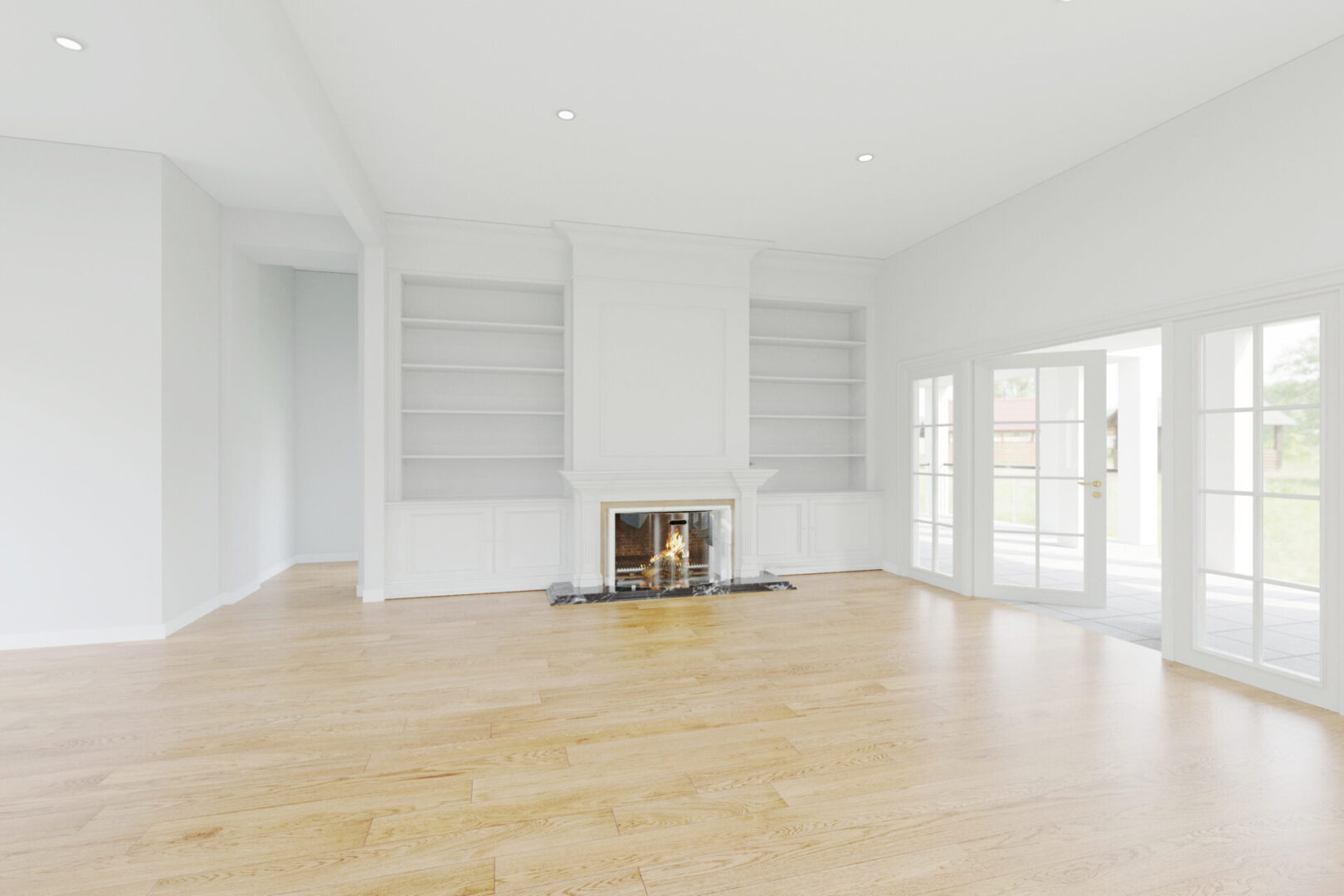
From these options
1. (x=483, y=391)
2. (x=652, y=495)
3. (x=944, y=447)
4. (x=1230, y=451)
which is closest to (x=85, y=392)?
(x=483, y=391)

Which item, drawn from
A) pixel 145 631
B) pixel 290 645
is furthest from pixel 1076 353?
pixel 145 631

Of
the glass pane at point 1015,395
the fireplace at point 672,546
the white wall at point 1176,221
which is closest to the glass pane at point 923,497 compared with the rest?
the glass pane at point 1015,395

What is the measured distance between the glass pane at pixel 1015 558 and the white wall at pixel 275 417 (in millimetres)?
5936

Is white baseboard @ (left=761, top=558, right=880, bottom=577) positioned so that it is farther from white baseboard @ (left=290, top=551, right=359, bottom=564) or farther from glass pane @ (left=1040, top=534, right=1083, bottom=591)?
white baseboard @ (left=290, top=551, right=359, bottom=564)

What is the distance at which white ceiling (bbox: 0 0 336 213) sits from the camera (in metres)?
2.57

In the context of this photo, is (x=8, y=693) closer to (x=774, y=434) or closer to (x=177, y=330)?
(x=177, y=330)

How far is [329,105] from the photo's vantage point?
317 cm

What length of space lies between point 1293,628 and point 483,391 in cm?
526

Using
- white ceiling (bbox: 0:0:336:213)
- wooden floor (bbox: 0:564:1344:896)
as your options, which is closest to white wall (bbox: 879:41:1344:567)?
wooden floor (bbox: 0:564:1344:896)

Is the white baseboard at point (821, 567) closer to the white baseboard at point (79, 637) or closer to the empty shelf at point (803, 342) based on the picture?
the empty shelf at point (803, 342)

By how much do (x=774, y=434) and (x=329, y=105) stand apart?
4.29 metres

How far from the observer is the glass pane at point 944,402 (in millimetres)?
5113

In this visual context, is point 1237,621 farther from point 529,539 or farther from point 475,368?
point 475,368

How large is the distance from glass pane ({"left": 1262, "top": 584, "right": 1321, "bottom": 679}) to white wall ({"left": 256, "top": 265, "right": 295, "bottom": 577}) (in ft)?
21.6
